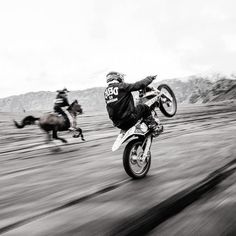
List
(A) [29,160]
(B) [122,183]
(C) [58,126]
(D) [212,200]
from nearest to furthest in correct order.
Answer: (D) [212,200]
(B) [122,183]
(A) [29,160]
(C) [58,126]

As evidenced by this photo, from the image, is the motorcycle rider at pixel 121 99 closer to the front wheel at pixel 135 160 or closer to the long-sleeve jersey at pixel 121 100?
the long-sleeve jersey at pixel 121 100

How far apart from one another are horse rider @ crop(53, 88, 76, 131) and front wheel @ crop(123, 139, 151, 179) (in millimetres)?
7387

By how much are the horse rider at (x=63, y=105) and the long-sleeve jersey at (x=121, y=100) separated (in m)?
7.20

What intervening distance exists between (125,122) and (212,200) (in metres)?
2.43

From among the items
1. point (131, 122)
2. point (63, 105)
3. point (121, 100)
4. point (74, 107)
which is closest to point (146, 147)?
point (131, 122)

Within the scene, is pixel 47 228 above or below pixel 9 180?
below

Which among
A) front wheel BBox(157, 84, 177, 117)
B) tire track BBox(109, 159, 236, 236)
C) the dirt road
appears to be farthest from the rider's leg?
tire track BBox(109, 159, 236, 236)

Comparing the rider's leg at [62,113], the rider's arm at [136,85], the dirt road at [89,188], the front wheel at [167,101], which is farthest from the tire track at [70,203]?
the rider's leg at [62,113]

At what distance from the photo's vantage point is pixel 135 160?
6.80 metres

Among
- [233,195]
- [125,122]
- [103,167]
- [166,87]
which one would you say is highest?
[166,87]

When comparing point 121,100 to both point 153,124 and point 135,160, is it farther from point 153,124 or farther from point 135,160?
point 135,160

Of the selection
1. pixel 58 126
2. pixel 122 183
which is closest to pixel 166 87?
pixel 122 183

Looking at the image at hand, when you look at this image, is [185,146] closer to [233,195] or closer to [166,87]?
[166,87]

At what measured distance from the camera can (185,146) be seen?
36.8 ft
